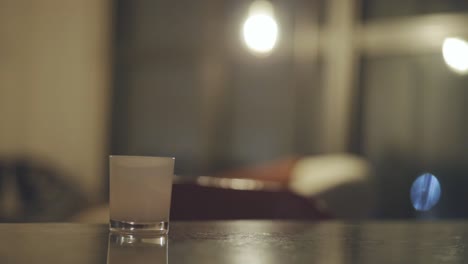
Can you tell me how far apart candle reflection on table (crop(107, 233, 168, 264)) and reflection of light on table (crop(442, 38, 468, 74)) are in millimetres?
3090

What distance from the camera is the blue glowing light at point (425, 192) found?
3.82 meters

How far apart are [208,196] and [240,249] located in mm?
989

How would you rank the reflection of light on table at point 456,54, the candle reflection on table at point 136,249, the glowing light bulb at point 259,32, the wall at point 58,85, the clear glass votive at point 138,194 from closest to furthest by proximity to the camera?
the candle reflection on table at point 136,249, the clear glass votive at point 138,194, the reflection of light on table at point 456,54, the glowing light bulb at point 259,32, the wall at point 58,85

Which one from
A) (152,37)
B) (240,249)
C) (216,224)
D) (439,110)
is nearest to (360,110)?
(439,110)

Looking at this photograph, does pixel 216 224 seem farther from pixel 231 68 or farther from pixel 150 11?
pixel 150 11

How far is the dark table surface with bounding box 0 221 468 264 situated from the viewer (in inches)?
26.5

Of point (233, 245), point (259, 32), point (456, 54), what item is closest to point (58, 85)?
point (259, 32)

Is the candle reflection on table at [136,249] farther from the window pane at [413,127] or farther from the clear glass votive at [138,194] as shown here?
the window pane at [413,127]

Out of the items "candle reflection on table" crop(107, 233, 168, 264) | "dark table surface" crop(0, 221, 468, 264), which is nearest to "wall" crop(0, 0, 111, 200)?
"dark table surface" crop(0, 221, 468, 264)

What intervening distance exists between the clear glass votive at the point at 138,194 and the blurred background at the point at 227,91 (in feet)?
7.46

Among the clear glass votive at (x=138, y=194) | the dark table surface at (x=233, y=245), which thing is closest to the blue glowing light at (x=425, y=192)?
the dark table surface at (x=233, y=245)

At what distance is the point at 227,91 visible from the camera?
4926 millimetres

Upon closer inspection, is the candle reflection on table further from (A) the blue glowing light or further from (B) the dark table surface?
(A) the blue glowing light

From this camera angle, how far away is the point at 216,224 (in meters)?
1.03
